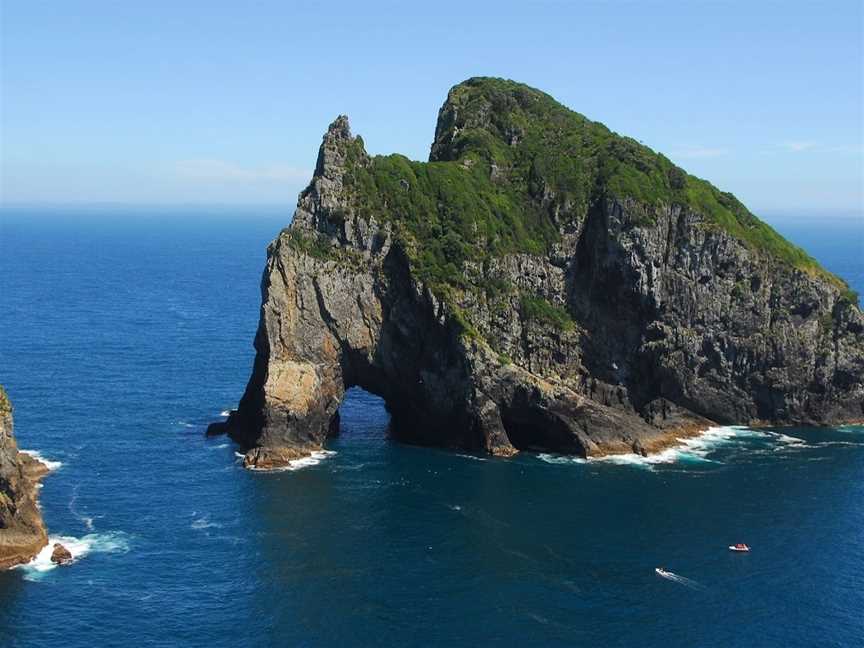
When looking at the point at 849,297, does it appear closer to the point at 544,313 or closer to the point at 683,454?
the point at 683,454

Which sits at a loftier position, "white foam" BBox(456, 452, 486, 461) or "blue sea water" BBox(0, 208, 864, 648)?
"white foam" BBox(456, 452, 486, 461)

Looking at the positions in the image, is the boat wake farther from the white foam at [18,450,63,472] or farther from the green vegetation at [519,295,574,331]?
the white foam at [18,450,63,472]

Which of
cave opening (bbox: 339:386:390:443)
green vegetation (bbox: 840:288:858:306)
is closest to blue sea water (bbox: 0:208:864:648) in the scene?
cave opening (bbox: 339:386:390:443)

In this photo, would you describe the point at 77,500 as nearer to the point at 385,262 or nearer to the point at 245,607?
the point at 245,607

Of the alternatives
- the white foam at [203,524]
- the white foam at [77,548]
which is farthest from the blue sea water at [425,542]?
the white foam at [77,548]

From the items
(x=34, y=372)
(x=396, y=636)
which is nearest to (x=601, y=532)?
(x=396, y=636)
